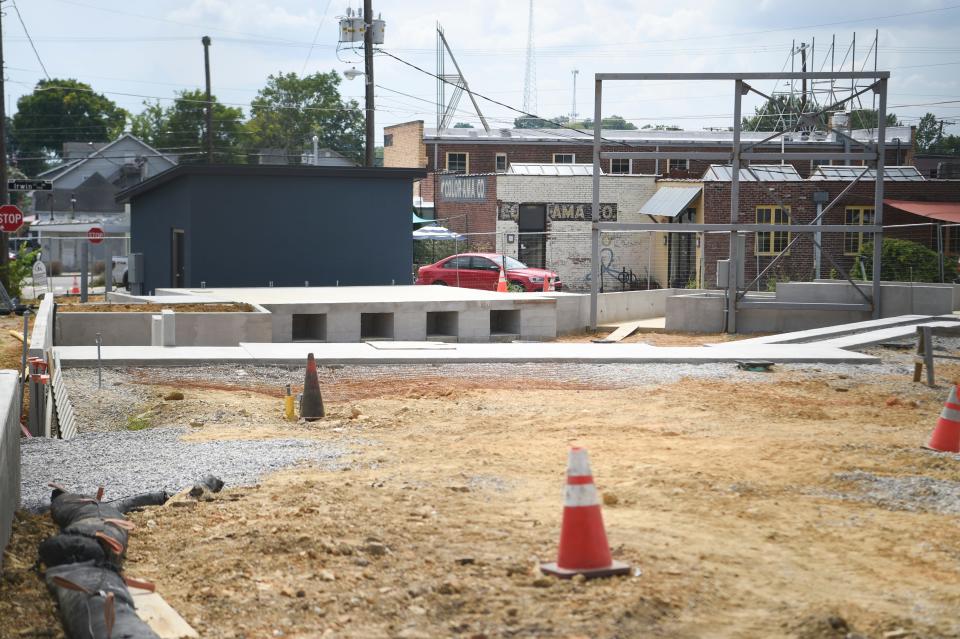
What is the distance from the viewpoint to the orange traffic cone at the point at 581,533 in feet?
20.2

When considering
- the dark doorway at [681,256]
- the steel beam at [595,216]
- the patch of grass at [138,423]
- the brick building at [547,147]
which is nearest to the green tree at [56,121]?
the brick building at [547,147]

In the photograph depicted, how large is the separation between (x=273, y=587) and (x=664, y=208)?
Result: 4131 centimetres

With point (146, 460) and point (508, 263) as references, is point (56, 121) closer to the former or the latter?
point (508, 263)

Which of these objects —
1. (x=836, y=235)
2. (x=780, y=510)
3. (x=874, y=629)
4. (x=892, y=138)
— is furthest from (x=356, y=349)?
(x=892, y=138)

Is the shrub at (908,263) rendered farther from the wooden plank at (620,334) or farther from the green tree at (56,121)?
the green tree at (56,121)

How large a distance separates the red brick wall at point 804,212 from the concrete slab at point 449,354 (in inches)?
885

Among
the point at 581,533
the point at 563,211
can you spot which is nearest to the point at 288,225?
the point at 563,211

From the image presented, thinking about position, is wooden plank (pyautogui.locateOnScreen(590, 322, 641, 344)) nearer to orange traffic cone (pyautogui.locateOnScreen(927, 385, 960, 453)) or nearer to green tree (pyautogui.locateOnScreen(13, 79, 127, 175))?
orange traffic cone (pyautogui.locateOnScreen(927, 385, 960, 453))

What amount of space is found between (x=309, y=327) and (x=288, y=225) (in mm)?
8838

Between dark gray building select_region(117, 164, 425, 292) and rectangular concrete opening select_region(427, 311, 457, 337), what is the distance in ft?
25.7

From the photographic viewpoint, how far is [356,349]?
19.3 metres

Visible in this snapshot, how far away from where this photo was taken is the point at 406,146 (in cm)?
6700

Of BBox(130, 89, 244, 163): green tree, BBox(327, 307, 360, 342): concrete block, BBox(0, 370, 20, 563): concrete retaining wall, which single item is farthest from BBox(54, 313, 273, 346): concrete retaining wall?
BBox(130, 89, 244, 163): green tree

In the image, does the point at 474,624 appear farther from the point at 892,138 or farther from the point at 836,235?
the point at 892,138
